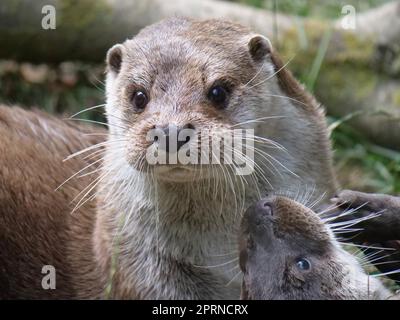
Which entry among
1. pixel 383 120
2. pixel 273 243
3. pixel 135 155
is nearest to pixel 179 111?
pixel 135 155

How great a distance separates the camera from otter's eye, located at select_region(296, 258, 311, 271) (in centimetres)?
346

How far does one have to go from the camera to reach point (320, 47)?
5.86 meters

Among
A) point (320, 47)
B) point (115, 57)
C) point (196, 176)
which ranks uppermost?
point (320, 47)

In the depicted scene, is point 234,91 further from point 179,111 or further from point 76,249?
point 76,249

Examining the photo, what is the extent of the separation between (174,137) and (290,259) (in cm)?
60

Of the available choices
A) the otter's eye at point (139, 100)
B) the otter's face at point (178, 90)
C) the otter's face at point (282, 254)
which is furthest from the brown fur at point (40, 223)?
the otter's face at point (282, 254)

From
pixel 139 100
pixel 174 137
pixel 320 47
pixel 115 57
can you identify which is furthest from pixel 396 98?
pixel 174 137

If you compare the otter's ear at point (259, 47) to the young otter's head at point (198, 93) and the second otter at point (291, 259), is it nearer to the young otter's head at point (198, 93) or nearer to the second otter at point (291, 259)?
the young otter's head at point (198, 93)

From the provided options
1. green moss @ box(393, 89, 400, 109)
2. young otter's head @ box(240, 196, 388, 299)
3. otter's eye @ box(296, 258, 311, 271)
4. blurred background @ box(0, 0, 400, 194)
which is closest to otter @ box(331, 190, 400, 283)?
young otter's head @ box(240, 196, 388, 299)

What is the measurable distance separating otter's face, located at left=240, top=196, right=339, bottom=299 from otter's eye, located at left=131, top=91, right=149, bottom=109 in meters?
0.63

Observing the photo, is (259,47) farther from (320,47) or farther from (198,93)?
(320,47)

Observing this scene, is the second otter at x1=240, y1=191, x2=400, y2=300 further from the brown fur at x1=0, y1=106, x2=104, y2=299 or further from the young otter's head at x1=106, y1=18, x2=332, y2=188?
the brown fur at x1=0, y1=106, x2=104, y2=299
